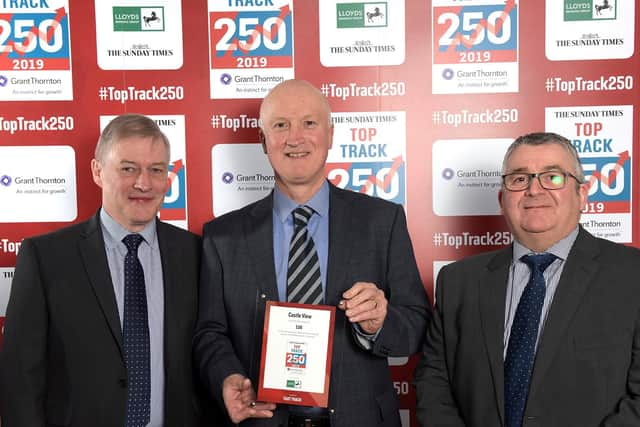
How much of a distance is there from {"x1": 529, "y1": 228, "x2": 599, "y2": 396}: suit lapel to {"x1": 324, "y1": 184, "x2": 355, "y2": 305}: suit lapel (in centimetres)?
71

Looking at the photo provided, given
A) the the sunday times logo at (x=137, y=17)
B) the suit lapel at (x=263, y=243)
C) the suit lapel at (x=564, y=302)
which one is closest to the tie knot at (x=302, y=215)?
the suit lapel at (x=263, y=243)

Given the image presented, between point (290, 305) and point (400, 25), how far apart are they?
6.08 ft

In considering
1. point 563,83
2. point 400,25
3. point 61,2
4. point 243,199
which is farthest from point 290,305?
point 61,2

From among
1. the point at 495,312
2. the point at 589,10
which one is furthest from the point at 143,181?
the point at 589,10

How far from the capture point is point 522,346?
6.57 ft

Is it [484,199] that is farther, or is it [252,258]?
Answer: [484,199]

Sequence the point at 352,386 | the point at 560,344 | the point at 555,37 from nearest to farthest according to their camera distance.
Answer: the point at 560,344, the point at 352,386, the point at 555,37

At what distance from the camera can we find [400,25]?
3.17m

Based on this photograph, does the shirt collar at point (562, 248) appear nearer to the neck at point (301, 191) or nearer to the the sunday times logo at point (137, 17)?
the neck at point (301, 191)

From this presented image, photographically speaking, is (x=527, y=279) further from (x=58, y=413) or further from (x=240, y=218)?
(x=58, y=413)

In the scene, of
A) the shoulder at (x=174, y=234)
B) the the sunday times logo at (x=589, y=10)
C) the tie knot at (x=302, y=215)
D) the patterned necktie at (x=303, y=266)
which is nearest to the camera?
the patterned necktie at (x=303, y=266)

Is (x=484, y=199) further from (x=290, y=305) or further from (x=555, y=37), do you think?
(x=290, y=305)

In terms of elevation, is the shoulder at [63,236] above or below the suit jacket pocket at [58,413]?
above

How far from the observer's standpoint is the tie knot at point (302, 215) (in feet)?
7.36
